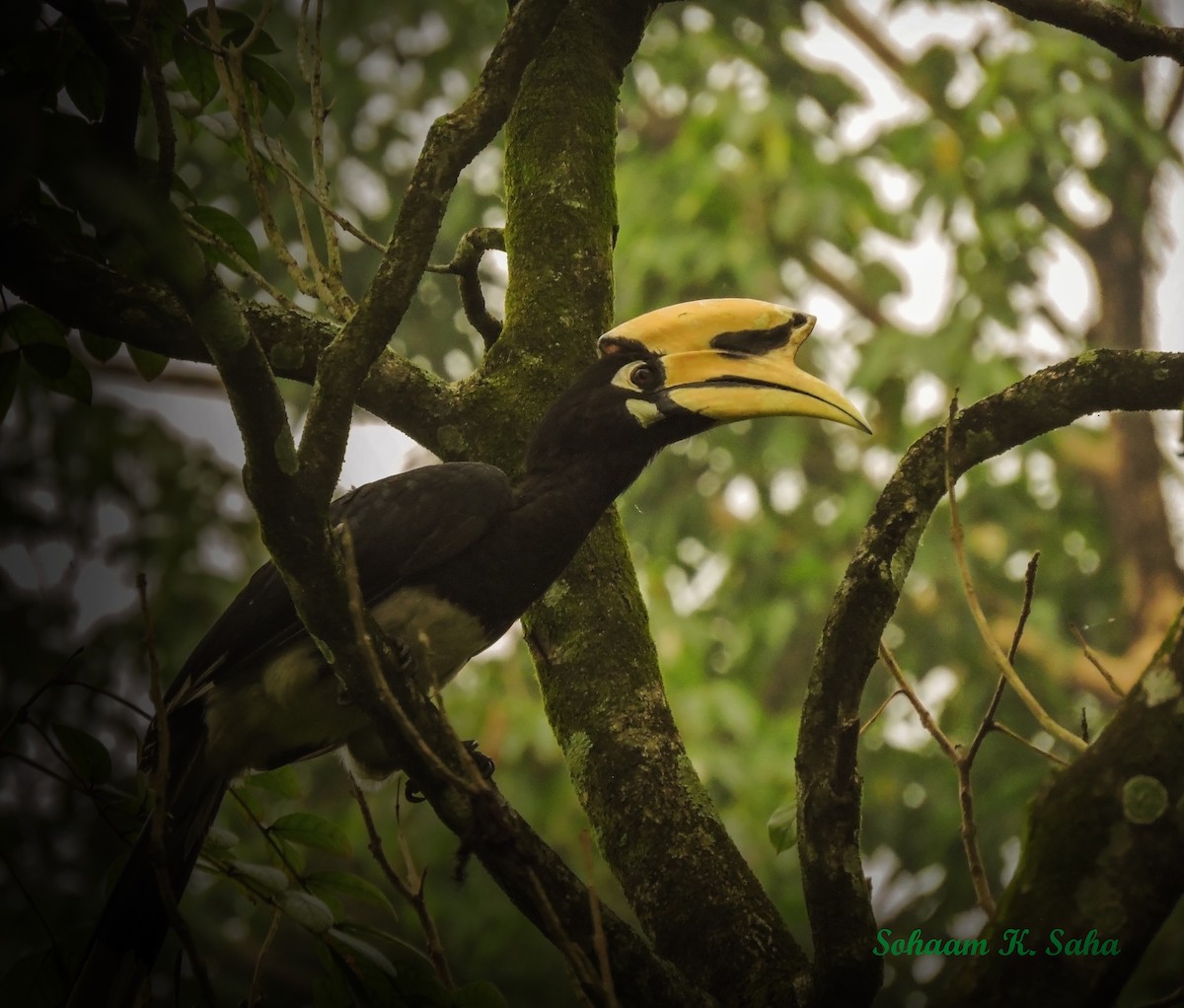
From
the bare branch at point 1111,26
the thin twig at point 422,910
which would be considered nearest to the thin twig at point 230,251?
the thin twig at point 422,910

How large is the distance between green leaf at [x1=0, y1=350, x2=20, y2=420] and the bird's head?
1032 mm

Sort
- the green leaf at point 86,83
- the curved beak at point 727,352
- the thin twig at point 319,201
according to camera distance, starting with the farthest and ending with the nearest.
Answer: the curved beak at point 727,352 < the thin twig at point 319,201 < the green leaf at point 86,83

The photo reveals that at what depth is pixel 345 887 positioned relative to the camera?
2059 mm

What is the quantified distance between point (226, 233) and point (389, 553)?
703 millimetres

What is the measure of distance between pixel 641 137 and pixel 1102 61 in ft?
11.3

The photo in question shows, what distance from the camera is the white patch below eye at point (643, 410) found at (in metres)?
2.81

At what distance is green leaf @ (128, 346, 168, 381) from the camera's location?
249 centimetres

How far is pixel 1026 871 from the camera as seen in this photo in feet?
5.06

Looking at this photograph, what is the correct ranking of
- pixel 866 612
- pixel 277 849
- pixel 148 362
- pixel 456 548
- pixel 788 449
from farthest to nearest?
pixel 788 449, pixel 456 548, pixel 148 362, pixel 277 849, pixel 866 612

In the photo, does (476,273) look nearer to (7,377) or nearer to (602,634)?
(602,634)

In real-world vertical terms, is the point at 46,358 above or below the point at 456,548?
above

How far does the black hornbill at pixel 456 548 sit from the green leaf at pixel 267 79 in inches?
30.5

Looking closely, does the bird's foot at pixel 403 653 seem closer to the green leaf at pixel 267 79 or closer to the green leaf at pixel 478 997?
the green leaf at pixel 478 997

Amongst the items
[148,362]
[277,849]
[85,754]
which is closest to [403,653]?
[277,849]
